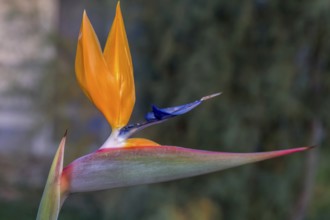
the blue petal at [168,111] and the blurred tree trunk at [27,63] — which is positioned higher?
the blue petal at [168,111]

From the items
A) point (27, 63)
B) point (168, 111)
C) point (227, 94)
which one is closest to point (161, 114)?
point (168, 111)

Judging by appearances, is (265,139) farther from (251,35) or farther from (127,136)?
(127,136)

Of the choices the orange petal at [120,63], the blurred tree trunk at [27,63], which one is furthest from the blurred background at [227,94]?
the orange petal at [120,63]

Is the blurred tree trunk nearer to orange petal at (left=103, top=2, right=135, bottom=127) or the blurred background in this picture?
the blurred background

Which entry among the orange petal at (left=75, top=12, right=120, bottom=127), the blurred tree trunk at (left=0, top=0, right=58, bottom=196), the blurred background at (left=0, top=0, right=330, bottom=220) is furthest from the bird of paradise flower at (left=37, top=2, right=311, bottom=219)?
the blurred tree trunk at (left=0, top=0, right=58, bottom=196)

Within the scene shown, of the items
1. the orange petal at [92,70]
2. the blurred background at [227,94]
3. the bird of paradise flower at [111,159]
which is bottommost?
the blurred background at [227,94]

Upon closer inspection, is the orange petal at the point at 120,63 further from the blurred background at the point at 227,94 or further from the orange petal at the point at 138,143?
the blurred background at the point at 227,94
